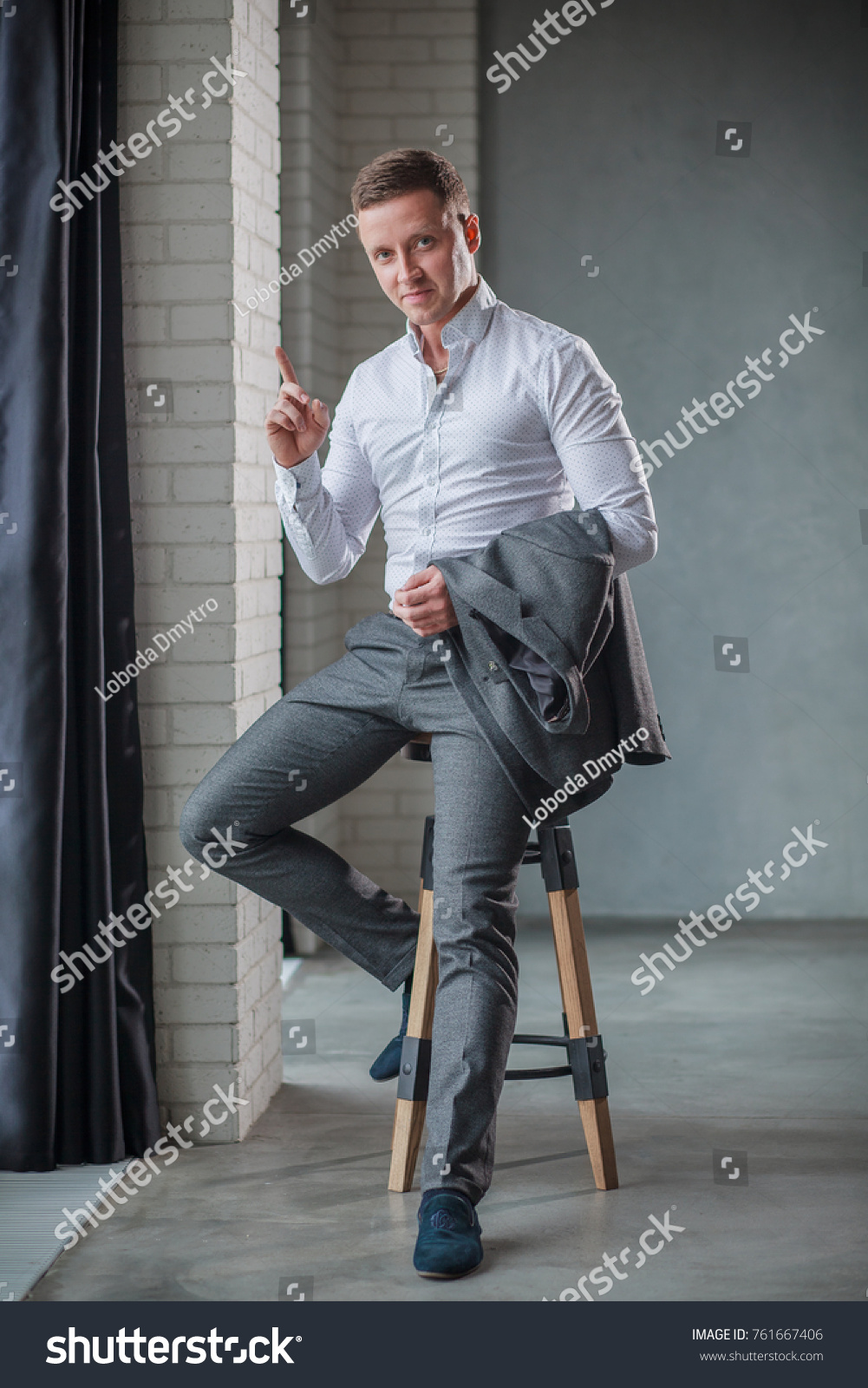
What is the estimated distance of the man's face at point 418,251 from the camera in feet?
6.90

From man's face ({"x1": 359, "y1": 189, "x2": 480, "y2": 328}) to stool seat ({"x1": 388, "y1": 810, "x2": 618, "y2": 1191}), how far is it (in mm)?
659

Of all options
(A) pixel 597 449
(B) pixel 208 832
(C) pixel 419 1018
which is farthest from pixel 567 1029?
(A) pixel 597 449

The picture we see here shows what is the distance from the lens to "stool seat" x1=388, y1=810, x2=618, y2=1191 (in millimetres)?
2299

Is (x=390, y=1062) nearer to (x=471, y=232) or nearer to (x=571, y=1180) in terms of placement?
(x=571, y=1180)

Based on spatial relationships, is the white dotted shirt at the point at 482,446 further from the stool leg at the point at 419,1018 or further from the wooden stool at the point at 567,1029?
the stool leg at the point at 419,1018

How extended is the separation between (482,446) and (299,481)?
0.97ft

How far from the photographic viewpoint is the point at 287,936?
393cm

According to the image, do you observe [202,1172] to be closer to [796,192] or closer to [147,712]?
[147,712]

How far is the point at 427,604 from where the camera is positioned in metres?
2.08

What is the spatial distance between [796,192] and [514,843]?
8.72 ft

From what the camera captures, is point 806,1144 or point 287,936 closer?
point 806,1144

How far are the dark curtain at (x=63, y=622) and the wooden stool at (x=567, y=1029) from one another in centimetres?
46

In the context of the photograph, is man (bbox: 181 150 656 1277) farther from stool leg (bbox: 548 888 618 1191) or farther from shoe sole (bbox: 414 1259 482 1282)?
stool leg (bbox: 548 888 618 1191)

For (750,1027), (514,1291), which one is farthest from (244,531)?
(750,1027)
